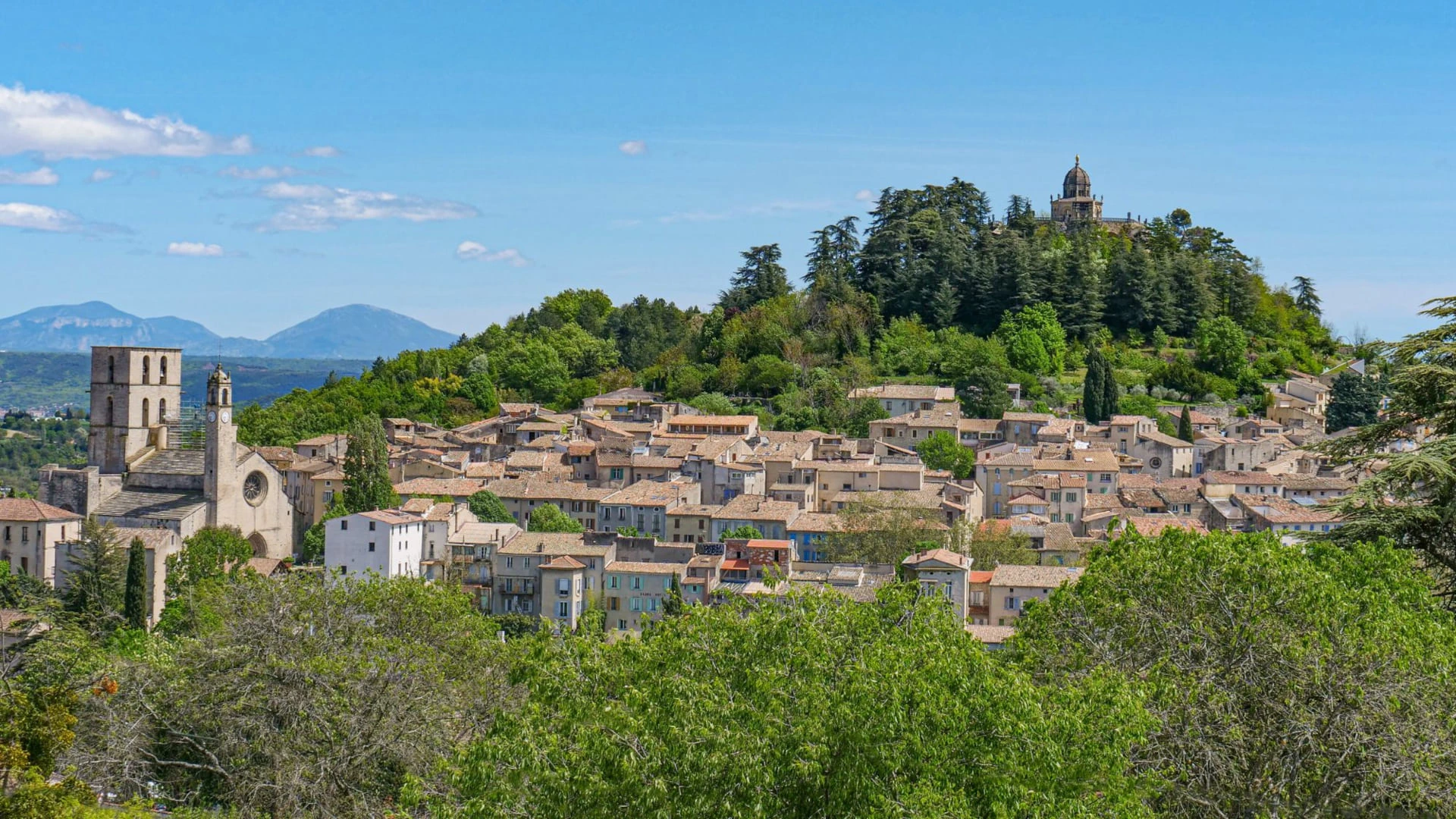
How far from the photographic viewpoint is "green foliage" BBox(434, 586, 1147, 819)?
553 inches

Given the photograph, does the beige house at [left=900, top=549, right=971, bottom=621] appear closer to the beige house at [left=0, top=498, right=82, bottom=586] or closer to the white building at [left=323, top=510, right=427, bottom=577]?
the white building at [left=323, top=510, right=427, bottom=577]

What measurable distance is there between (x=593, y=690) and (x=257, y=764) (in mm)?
7992

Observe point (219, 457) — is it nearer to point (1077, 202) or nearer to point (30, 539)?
point (30, 539)

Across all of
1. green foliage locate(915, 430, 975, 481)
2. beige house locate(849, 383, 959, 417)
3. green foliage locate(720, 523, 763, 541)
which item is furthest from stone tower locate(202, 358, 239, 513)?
beige house locate(849, 383, 959, 417)

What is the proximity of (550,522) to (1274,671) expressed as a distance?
117ft

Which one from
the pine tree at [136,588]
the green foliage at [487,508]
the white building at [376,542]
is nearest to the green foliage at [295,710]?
the pine tree at [136,588]

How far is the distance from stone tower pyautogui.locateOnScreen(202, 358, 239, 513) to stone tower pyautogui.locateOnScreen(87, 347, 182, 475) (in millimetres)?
3989

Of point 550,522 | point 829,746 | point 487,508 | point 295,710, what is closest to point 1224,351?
point 550,522

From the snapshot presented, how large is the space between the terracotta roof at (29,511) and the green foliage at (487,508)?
1235 centimetres

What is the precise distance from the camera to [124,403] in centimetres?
5625

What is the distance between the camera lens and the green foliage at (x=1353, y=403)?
67188 millimetres

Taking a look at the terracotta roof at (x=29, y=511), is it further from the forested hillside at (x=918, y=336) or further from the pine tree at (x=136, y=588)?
the forested hillside at (x=918, y=336)

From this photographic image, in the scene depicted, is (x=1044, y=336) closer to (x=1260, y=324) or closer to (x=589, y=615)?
(x=1260, y=324)

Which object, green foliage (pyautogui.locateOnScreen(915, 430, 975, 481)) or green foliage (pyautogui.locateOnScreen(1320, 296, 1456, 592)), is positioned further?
green foliage (pyautogui.locateOnScreen(915, 430, 975, 481))
